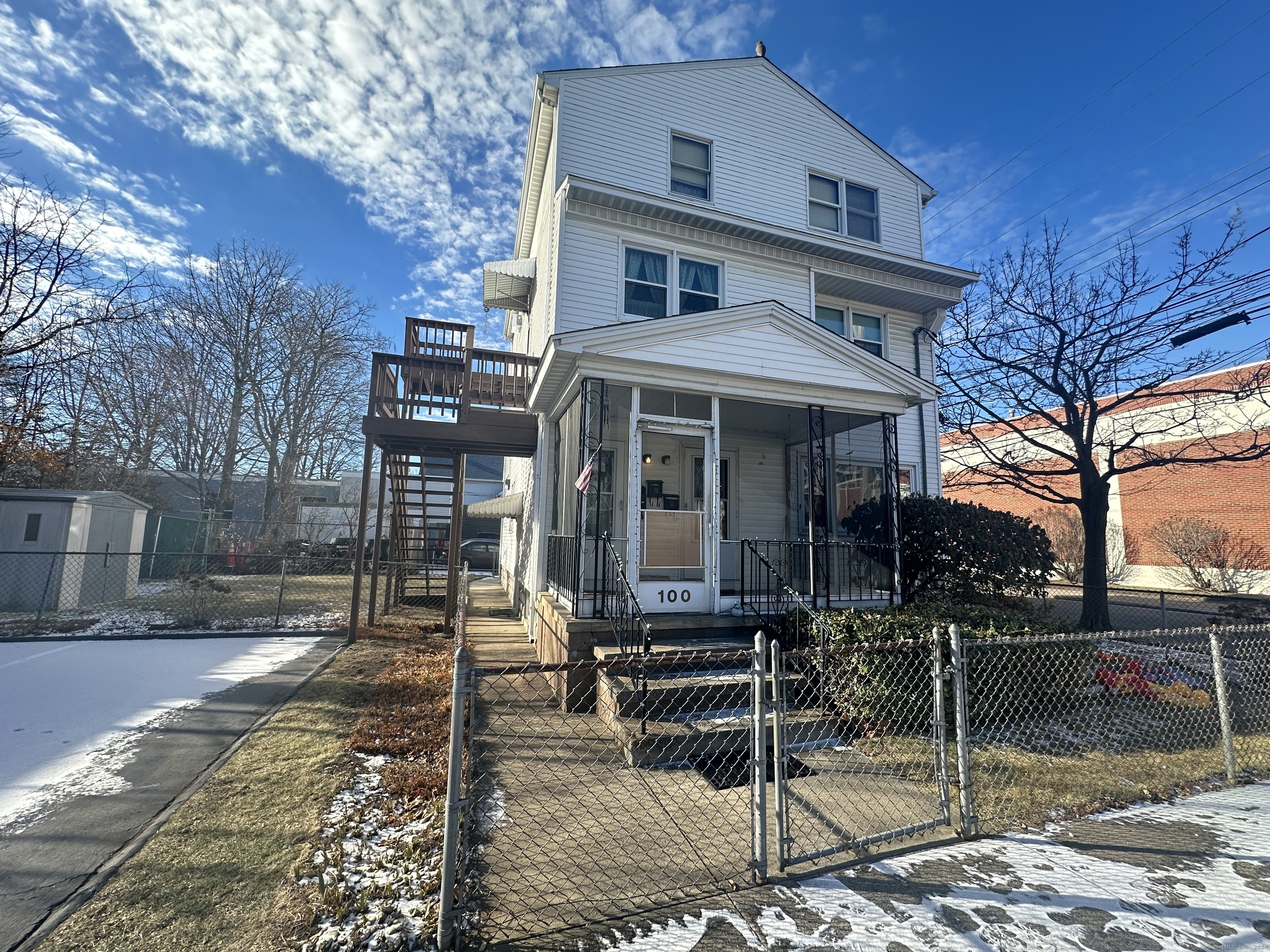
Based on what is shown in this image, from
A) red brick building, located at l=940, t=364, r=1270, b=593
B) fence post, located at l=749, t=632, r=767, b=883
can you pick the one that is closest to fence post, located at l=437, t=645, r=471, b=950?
fence post, located at l=749, t=632, r=767, b=883

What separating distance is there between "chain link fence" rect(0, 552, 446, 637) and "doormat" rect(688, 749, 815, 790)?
8357 mm

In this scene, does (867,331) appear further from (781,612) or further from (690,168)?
(781,612)

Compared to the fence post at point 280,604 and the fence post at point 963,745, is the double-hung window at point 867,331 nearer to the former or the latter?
the fence post at point 963,745

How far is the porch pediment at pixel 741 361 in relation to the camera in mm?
6742

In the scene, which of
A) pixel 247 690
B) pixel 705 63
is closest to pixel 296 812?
pixel 247 690

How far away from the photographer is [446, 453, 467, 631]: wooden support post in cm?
1044

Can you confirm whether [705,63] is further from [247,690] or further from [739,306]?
[247,690]

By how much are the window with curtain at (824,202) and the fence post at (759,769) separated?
10607 mm

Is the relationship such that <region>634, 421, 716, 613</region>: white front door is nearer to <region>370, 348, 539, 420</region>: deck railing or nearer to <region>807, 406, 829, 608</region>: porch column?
<region>807, 406, 829, 608</region>: porch column

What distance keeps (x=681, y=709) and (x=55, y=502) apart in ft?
43.8

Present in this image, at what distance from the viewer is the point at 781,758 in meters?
3.01

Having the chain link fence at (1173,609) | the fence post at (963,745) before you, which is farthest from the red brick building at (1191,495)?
the fence post at (963,745)

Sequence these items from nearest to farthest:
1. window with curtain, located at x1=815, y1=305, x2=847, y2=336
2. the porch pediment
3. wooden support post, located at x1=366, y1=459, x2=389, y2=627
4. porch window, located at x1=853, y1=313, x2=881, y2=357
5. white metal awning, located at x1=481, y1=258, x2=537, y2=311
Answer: the porch pediment
wooden support post, located at x1=366, y1=459, x2=389, y2=627
window with curtain, located at x1=815, y1=305, x2=847, y2=336
porch window, located at x1=853, y1=313, x2=881, y2=357
white metal awning, located at x1=481, y1=258, x2=537, y2=311

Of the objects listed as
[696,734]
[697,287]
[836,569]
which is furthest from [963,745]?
[697,287]
